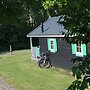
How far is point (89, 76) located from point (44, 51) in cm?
2312

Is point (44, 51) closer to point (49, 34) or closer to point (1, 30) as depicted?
point (49, 34)

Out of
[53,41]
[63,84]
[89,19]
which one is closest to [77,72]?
[89,19]

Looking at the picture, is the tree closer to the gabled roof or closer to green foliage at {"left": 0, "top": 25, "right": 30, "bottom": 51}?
the gabled roof

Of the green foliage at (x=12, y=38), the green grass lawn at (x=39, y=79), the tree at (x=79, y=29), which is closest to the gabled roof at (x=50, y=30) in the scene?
the green grass lawn at (x=39, y=79)

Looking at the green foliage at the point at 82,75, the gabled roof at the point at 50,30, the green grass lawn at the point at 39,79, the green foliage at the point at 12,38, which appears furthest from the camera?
the green foliage at the point at 12,38

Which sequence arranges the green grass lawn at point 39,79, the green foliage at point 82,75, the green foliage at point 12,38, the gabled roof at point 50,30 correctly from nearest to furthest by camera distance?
the green foliage at point 82,75, the green grass lawn at point 39,79, the gabled roof at point 50,30, the green foliage at point 12,38

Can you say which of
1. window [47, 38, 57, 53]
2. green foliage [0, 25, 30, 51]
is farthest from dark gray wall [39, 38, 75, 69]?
green foliage [0, 25, 30, 51]

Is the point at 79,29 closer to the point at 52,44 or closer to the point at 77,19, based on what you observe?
the point at 77,19

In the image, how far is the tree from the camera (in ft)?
12.4

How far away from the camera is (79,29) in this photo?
413 centimetres

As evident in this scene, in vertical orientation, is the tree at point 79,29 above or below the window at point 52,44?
above

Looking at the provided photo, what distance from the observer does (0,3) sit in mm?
3967

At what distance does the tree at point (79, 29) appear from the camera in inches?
149

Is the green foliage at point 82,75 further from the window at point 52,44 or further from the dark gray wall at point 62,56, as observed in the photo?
the window at point 52,44
